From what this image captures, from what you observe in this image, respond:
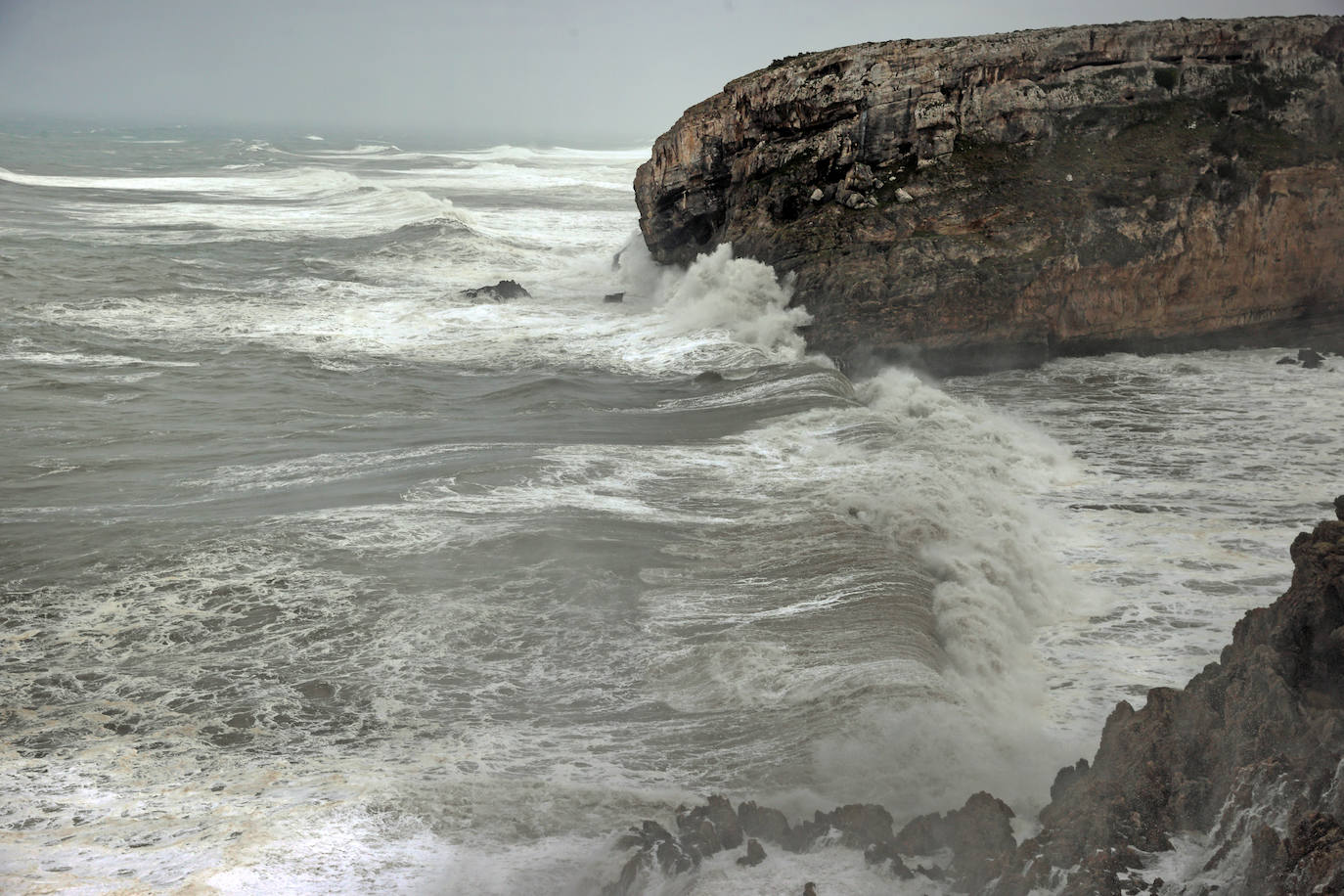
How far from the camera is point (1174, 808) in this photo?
5.31 meters

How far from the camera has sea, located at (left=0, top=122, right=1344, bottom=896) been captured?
6266 millimetres

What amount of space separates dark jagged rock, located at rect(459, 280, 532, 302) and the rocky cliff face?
16.4 ft

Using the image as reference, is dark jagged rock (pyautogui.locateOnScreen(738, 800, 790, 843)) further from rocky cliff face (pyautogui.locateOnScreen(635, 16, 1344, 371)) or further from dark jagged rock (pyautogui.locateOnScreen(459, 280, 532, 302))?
dark jagged rock (pyautogui.locateOnScreen(459, 280, 532, 302))

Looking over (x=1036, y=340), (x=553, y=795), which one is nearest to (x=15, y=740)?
(x=553, y=795)

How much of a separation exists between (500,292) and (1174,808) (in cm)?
1843

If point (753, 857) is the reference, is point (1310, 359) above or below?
above

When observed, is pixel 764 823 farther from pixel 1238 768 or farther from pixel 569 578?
pixel 569 578

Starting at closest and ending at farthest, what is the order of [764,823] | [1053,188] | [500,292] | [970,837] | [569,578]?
[970,837] < [764,823] < [569,578] < [1053,188] < [500,292]

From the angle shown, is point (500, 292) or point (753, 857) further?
point (500, 292)

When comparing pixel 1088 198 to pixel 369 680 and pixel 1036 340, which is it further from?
pixel 369 680

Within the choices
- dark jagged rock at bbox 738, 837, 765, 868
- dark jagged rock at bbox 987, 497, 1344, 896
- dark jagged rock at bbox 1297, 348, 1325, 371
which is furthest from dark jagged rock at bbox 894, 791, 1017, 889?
dark jagged rock at bbox 1297, 348, 1325, 371

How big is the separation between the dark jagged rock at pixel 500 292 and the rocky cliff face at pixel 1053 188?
16.4 feet

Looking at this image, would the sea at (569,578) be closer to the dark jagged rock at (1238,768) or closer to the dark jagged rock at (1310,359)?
the dark jagged rock at (1310,359)

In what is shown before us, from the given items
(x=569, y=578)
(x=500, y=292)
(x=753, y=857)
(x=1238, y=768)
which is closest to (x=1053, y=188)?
(x=500, y=292)
